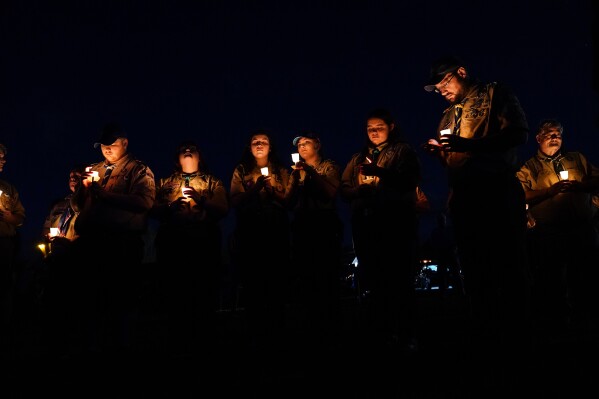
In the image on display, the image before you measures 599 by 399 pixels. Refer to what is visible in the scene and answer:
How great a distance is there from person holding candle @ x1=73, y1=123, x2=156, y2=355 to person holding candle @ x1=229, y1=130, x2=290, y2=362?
0.95 meters

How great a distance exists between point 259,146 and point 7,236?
12.2 feet

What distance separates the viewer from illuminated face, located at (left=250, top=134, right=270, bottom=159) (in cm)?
480

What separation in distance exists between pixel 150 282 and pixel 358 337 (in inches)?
279

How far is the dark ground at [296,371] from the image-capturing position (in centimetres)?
236

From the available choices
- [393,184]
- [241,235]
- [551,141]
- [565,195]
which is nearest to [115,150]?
[241,235]

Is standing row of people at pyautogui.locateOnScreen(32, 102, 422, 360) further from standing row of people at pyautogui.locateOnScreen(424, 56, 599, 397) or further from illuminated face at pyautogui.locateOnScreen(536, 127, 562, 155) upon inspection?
illuminated face at pyautogui.locateOnScreen(536, 127, 562, 155)

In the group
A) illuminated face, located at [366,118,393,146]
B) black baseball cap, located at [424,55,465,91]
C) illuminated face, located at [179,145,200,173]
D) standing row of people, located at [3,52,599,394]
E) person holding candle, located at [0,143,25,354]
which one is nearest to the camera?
standing row of people, located at [3,52,599,394]

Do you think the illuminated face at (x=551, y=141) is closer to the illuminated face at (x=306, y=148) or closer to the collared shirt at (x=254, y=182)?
the illuminated face at (x=306, y=148)

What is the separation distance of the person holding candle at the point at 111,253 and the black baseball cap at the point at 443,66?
2.86 m

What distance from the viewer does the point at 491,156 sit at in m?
3.12

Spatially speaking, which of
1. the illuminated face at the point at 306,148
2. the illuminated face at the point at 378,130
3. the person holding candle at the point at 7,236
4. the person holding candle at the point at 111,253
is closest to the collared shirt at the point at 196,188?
the person holding candle at the point at 111,253

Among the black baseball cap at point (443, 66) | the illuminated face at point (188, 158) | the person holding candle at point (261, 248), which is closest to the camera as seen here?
the black baseball cap at point (443, 66)

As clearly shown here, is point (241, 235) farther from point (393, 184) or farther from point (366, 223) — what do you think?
point (393, 184)

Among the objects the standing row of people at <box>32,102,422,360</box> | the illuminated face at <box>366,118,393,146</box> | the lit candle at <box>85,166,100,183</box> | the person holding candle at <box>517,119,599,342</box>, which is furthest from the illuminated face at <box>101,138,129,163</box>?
the person holding candle at <box>517,119,599,342</box>
